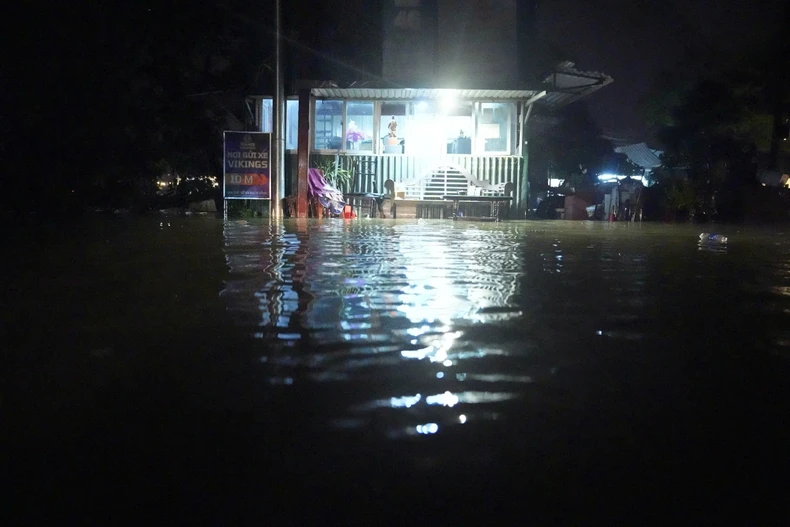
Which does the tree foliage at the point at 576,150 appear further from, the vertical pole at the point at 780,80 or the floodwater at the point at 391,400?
the floodwater at the point at 391,400

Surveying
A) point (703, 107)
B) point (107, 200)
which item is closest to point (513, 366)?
point (107, 200)

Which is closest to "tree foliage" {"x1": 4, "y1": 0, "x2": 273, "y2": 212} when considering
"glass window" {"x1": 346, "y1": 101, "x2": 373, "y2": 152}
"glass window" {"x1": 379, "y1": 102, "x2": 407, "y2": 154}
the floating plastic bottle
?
"glass window" {"x1": 346, "y1": 101, "x2": 373, "y2": 152}

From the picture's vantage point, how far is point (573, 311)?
20.4 ft

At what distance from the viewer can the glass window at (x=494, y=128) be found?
23625 millimetres

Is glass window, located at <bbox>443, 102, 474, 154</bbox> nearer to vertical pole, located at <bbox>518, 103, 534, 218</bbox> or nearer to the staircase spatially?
the staircase

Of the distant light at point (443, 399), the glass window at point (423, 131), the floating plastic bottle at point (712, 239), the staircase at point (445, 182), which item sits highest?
the glass window at point (423, 131)

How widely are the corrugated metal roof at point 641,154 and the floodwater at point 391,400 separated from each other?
33.0 meters

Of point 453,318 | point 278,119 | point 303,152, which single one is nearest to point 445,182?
point 303,152

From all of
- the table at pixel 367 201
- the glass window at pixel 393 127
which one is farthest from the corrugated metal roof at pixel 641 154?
the table at pixel 367 201

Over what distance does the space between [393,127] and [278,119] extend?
463cm

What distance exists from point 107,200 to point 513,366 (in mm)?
19588

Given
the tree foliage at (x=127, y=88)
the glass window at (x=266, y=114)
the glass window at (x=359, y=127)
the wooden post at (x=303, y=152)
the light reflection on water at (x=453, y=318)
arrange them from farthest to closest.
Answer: the glass window at (x=266, y=114) < the glass window at (x=359, y=127) < the wooden post at (x=303, y=152) < the tree foliage at (x=127, y=88) < the light reflection on water at (x=453, y=318)

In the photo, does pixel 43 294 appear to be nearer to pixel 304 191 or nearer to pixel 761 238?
pixel 761 238

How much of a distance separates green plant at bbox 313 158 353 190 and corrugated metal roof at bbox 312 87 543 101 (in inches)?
80.0
